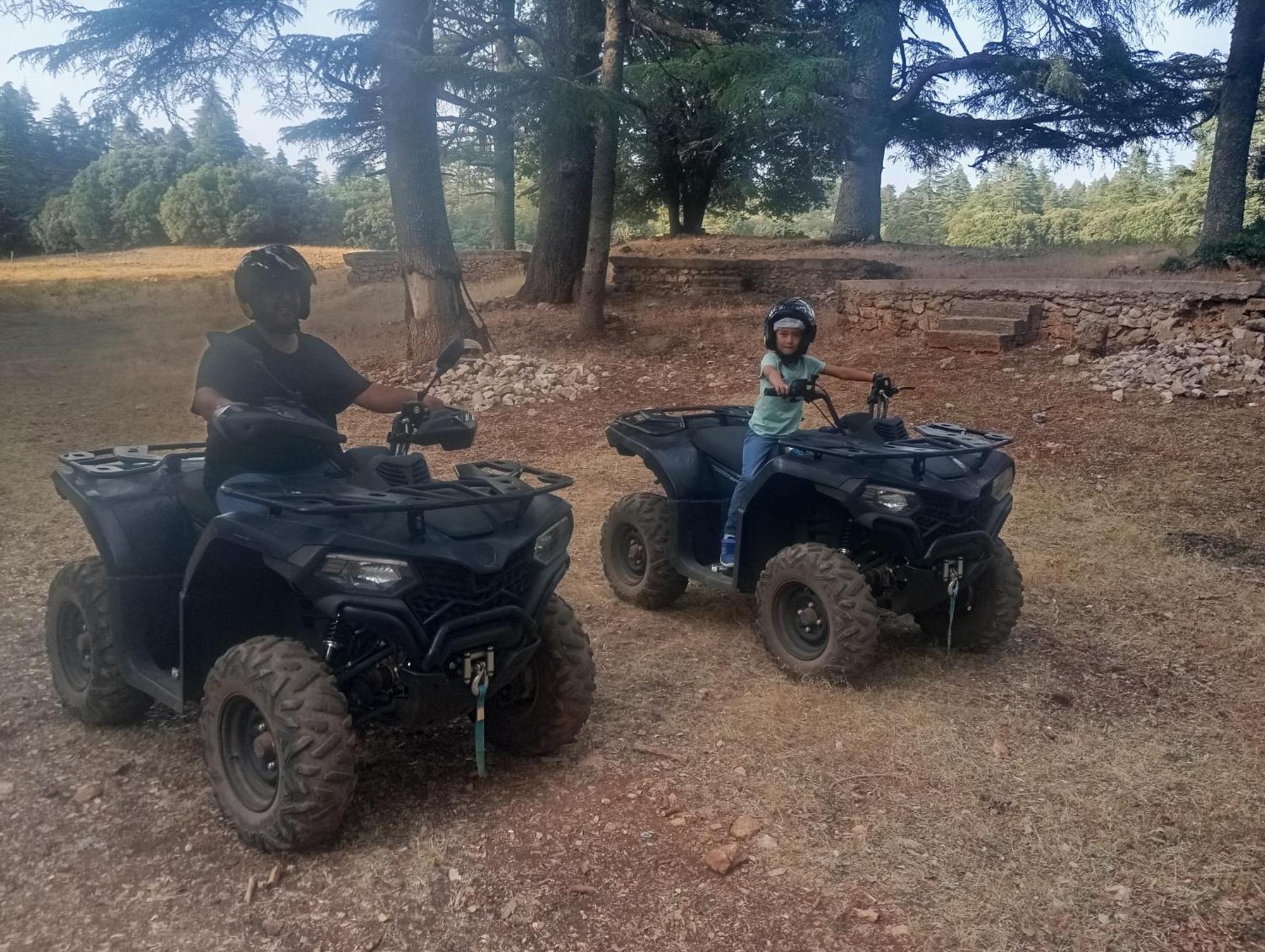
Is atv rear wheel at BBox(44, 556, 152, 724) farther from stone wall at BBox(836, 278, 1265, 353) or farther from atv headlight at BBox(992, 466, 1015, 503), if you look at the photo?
stone wall at BBox(836, 278, 1265, 353)

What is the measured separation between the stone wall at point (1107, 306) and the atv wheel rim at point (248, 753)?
10.7 m

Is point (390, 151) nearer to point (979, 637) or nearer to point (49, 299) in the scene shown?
point (49, 299)

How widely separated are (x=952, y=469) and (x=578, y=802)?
7.70 feet

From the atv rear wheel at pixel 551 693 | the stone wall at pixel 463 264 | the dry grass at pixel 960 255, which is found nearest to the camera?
the atv rear wheel at pixel 551 693

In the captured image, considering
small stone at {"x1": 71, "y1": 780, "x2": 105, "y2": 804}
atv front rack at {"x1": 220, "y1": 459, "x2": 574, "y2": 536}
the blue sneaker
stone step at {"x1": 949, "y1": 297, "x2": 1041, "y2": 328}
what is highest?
stone step at {"x1": 949, "y1": 297, "x2": 1041, "y2": 328}

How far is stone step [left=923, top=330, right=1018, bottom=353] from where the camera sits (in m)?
12.3

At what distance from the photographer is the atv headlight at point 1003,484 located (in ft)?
16.6

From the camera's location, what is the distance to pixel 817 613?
16.4 ft

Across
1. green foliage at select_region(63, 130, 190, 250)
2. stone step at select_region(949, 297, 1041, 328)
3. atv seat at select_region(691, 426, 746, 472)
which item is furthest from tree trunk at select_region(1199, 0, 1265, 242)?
green foliage at select_region(63, 130, 190, 250)

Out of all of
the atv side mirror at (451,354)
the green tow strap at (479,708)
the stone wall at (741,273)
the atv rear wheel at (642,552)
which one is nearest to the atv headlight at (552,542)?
the green tow strap at (479,708)

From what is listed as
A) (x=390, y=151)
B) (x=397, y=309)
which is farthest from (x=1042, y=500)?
(x=397, y=309)

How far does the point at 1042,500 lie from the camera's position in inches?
332

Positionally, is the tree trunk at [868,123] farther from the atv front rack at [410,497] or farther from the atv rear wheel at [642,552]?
the atv front rack at [410,497]

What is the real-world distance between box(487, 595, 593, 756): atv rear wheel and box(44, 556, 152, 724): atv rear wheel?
4.93ft
